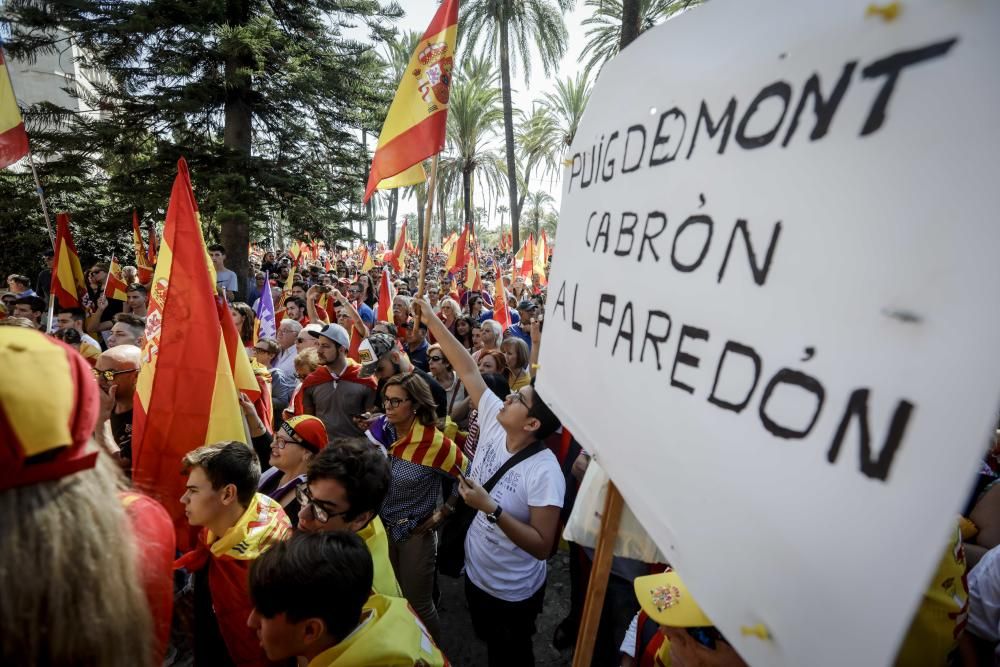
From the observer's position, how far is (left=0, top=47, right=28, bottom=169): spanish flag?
386 centimetres

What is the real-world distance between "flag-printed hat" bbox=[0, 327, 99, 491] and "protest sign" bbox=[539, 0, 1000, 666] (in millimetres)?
904

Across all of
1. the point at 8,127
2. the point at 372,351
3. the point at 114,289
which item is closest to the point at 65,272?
the point at 114,289

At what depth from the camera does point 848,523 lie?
21.2 inches

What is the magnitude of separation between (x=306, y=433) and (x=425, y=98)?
221 centimetres

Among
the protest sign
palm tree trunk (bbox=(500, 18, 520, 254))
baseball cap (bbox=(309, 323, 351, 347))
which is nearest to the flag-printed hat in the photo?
the protest sign

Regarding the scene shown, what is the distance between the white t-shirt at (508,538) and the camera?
7.41ft

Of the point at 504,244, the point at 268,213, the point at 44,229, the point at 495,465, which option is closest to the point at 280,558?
the point at 495,465

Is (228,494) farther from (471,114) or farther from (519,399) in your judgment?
(471,114)

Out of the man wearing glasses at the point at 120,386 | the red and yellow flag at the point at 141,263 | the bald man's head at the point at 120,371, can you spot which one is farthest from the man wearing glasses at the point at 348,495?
the red and yellow flag at the point at 141,263

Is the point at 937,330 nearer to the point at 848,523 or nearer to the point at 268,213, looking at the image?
the point at 848,523

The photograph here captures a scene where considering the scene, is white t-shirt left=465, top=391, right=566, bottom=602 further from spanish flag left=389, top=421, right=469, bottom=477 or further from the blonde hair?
the blonde hair

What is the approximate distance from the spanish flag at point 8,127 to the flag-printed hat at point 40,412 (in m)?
4.51

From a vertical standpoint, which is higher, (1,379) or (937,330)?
(937,330)

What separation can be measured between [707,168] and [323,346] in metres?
3.36
